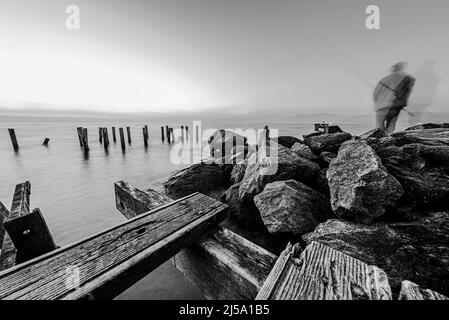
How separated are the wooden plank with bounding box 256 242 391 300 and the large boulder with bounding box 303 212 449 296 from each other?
1.26 meters

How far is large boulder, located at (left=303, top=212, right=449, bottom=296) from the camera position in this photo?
183 cm

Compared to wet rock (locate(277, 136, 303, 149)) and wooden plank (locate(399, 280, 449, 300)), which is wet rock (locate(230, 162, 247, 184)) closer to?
wet rock (locate(277, 136, 303, 149))

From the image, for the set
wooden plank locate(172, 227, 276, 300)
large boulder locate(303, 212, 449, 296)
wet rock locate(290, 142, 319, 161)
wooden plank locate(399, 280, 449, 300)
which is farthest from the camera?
wet rock locate(290, 142, 319, 161)

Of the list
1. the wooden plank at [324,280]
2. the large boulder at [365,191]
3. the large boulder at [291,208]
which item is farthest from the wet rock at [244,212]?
the wooden plank at [324,280]

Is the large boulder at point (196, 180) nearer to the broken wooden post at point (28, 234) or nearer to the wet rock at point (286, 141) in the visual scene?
the wet rock at point (286, 141)

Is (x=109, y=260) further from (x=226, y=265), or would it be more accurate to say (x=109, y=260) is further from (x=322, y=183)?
(x=322, y=183)

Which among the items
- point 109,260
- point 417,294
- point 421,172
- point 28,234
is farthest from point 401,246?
point 28,234

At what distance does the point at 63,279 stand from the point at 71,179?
33.5 ft

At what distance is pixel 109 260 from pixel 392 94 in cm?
1312

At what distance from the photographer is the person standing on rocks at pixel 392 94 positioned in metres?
9.57

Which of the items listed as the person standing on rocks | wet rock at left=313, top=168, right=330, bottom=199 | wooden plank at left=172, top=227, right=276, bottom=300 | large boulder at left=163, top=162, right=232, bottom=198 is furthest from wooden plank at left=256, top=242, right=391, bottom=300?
the person standing on rocks

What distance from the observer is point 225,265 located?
1.40m
